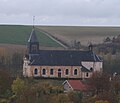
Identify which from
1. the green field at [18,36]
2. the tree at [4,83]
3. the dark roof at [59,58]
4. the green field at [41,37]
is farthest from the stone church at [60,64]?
the green field at [18,36]

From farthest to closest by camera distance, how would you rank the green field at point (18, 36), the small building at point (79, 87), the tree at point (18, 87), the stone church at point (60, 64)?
the green field at point (18, 36) < the stone church at point (60, 64) < the small building at point (79, 87) < the tree at point (18, 87)

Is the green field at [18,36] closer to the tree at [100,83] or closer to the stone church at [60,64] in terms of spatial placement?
the stone church at [60,64]

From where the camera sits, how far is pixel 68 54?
3219 inches

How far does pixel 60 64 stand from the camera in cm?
8131

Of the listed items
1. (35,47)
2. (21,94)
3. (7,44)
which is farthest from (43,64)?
(7,44)

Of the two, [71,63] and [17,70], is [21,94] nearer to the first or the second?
[71,63]

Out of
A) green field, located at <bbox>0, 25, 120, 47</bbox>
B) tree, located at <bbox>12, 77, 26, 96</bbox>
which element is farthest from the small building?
green field, located at <bbox>0, 25, 120, 47</bbox>

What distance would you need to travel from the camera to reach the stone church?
8112 centimetres

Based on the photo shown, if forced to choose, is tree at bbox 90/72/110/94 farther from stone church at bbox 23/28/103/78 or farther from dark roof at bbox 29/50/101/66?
dark roof at bbox 29/50/101/66

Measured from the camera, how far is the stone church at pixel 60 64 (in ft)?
266

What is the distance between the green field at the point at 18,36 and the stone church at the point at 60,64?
37.8 metres

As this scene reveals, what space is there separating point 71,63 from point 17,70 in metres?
10.1

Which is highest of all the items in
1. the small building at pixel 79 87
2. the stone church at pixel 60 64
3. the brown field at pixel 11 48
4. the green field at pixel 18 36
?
the green field at pixel 18 36

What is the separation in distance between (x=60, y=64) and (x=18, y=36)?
4926cm
